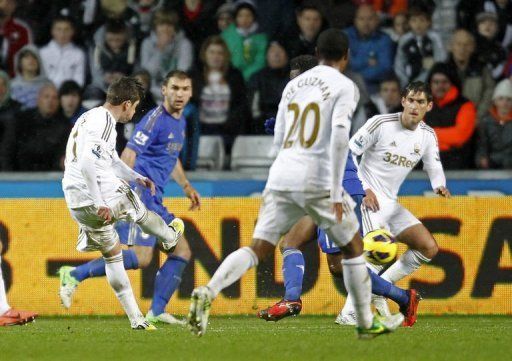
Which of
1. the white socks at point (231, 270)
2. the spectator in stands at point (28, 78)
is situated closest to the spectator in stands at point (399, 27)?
the spectator in stands at point (28, 78)

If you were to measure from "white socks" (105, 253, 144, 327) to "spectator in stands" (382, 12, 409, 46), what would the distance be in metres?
5.96

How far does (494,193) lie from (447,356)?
557 cm

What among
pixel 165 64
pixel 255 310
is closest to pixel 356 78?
pixel 165 64

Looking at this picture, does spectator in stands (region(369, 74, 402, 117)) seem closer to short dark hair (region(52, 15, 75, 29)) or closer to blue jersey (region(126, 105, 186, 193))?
short dark hair (region(52, 15, 75, 29))

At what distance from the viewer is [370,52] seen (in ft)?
44.4

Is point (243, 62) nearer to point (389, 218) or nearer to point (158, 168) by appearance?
point (158, 168)

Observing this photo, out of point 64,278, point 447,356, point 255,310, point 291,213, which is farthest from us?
point 255,310

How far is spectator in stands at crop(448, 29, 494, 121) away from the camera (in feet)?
43.6

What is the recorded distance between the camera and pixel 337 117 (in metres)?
6.80

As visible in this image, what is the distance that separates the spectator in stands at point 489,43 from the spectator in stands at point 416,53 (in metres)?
0.44

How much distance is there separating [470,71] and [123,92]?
5841mm

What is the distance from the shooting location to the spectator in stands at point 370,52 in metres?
13.5

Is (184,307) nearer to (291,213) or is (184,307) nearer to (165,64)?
(165,64)

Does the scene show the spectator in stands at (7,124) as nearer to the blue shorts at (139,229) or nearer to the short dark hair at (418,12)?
the blue shorts at (139,229)
